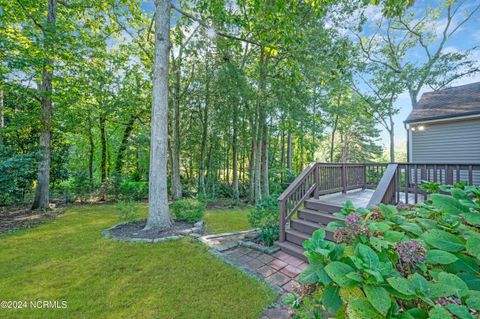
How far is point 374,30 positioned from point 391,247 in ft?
60.2

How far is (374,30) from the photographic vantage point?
14.3 metres

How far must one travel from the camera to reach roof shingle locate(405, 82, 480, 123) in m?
6.76

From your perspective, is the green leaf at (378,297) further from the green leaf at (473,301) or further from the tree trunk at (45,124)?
the tree trunk at (45,124)

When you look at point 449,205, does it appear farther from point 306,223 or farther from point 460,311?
point 306,223

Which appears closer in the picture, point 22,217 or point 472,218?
point 472,218

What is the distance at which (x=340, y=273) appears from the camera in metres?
0.74

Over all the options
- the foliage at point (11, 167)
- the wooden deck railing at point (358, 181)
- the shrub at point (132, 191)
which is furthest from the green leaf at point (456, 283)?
the shrub at point (132, 191)

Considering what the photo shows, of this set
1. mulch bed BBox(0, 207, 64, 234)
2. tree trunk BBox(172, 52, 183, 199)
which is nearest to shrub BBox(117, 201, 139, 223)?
mulch bed BBox(0, 207, 64, 234)

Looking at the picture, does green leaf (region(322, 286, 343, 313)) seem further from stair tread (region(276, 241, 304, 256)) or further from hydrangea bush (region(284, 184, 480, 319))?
stair tread (region(276, 241, 304, 256))

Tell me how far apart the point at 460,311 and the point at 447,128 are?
30.2 feet

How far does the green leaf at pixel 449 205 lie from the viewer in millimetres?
902

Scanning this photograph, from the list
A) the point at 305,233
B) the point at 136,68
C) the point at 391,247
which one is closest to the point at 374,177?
the point at 305,233

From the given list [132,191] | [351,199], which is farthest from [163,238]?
A: [132,191]

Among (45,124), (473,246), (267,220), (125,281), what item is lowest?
(125,281)
